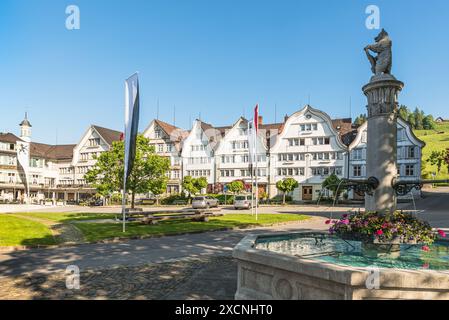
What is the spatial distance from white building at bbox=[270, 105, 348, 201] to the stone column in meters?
46.7

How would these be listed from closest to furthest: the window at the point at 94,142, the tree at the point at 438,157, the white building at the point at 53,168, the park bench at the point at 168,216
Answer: the park bench at the point at 168,216 < the tree at the point at 438,157 < the white building at the point at 53,168 < the window at the point at 94,142

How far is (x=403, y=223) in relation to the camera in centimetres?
776

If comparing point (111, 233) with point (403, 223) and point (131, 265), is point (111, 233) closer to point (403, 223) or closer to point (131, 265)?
point (131, 265)

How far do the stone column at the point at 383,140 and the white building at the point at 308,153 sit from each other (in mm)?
46693

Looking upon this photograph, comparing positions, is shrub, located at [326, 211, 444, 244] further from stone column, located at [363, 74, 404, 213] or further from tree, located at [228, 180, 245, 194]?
tree, located at [228, 180, 245, 194]

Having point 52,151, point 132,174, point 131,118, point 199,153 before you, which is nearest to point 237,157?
point 199,153

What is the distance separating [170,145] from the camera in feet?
215

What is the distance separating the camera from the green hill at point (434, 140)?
116 meters

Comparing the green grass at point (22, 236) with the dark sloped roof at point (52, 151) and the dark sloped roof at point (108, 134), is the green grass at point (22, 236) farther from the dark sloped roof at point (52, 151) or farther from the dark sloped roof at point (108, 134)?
the dark sloped roof at point (52, 151)

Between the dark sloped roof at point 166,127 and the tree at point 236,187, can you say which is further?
the dark sloped roof at point 166,127

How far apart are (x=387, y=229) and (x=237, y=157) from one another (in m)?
52.8

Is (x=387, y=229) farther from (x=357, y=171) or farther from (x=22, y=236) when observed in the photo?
(x=357, y=171)

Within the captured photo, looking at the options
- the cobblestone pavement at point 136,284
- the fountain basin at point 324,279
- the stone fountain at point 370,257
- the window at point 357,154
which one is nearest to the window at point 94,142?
the window at point 357,154

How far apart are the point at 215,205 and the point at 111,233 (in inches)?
1158
